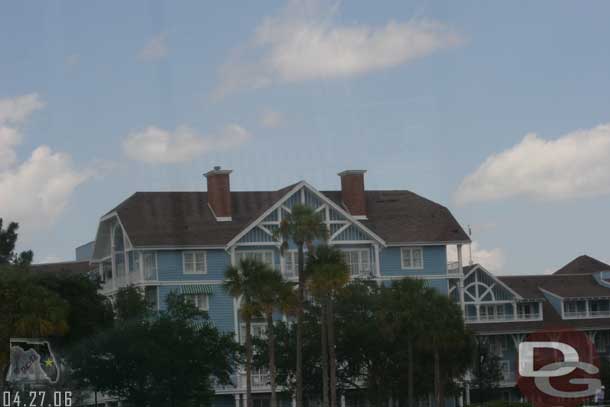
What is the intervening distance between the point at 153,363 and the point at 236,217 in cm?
1834

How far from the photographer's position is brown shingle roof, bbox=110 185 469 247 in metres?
73.2

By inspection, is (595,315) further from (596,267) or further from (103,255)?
(103,255)

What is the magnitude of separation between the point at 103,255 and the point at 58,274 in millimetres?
20599

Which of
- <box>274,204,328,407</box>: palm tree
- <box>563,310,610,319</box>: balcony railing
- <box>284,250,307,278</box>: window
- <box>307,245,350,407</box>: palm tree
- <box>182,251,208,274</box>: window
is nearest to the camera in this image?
<box>307,245,350,407</box>: palm tree

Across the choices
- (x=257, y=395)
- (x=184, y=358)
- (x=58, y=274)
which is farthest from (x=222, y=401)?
(x=58, y=274)

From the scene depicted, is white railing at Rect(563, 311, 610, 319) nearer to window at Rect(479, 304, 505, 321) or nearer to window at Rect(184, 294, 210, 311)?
window at Rect(479, 304, 505, 321)

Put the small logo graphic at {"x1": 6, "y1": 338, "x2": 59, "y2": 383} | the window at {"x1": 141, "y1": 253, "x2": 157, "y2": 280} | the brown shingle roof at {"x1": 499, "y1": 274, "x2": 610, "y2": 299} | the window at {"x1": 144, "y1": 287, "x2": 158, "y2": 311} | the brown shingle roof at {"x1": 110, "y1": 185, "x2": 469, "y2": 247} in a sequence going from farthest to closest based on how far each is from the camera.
A: the brown shingle roof at {"x1": 499, "y1": 274, "x2": 610, "y2": 299} → the brown shingle roof at {"x1": 110, "y1": 185, "x2": 469, "y2": 247} → the window at {"x1": 141, "y1": 253, "x2": 157, "y2": 280} → the window at {"x1": 144, "y1": 287, "x2": 158, "y2": 311} → the small logo graphic at {"x1": 6, "y1": 338, "x2": 59, "y2": 383}

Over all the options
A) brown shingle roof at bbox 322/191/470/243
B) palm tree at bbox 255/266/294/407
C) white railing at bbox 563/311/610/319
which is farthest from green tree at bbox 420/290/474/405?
white railing at bbox 563/311/610/319

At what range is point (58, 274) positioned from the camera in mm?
59250

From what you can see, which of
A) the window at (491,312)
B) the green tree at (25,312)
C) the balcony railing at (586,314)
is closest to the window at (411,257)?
the window at (491,312)

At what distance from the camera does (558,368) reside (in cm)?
6812

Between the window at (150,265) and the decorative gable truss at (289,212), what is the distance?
4.69 m

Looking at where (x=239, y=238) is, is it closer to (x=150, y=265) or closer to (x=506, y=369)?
(x=150, y=265)

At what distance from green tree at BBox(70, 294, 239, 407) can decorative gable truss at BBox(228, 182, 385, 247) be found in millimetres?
13071
